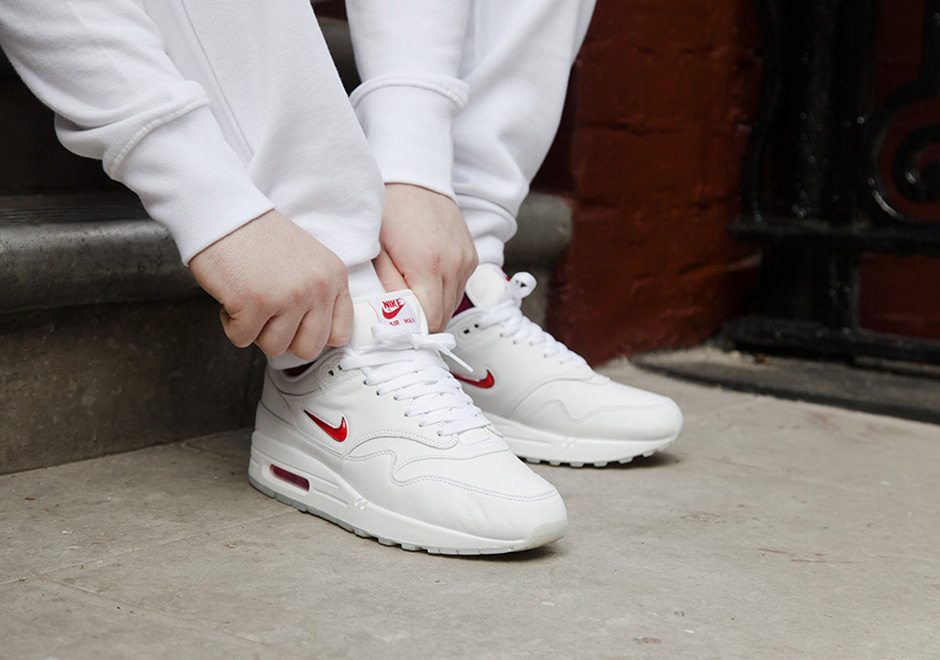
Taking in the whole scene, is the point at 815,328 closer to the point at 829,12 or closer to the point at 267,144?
the point at 829,12

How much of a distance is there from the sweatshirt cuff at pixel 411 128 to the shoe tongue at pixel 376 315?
4.9 inches

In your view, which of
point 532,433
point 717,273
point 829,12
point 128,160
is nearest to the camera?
point 128,160

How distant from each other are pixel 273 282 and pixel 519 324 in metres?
0.41

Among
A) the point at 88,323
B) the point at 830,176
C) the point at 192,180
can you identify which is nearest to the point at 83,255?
the point at 88,323

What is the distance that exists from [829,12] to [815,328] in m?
0.46

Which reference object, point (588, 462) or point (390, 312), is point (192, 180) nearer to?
point (390, 312)

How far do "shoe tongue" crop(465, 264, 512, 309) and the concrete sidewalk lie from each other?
179 millimetres

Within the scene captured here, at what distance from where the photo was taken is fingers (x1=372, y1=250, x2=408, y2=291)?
104 cm

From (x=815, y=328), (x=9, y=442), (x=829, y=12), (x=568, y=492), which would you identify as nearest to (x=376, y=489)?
(x=568, y=492)

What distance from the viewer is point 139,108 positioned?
896 mm

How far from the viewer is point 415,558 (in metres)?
0.93

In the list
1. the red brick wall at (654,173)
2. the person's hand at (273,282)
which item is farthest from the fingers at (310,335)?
A: the red brick wall at (654,173)

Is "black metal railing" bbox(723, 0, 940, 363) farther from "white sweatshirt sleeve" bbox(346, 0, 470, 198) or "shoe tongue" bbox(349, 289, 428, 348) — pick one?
"shoe tongue" bbox(349, 289, 428, 348)

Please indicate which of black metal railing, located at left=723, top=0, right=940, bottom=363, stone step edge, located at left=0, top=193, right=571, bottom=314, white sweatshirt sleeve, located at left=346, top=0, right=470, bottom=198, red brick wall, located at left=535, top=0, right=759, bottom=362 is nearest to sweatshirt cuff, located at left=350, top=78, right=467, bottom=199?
white sweatshirt sleeve, located at left=346, top=0, right=470, bottom=198
